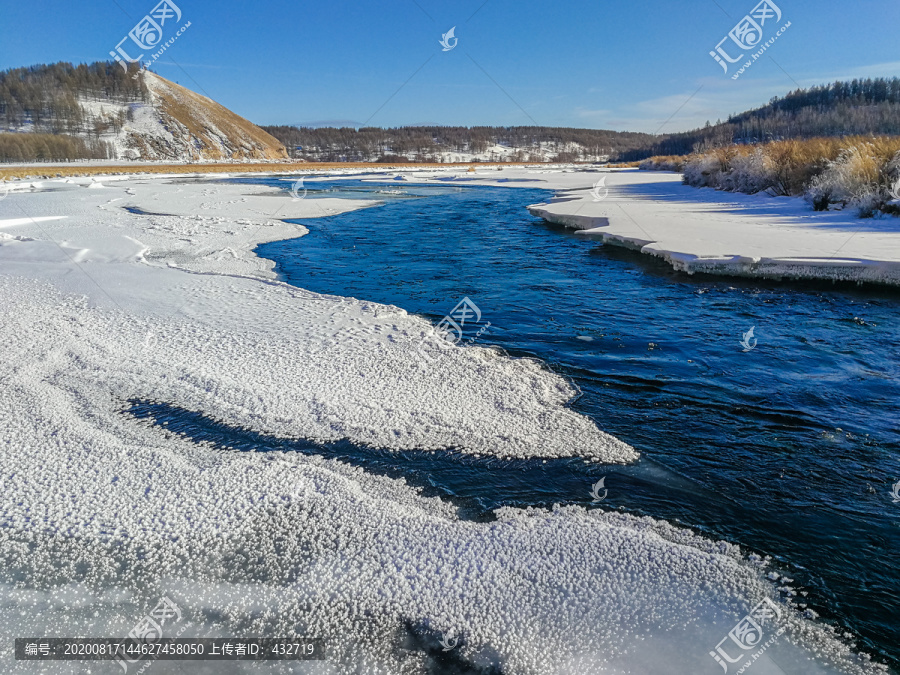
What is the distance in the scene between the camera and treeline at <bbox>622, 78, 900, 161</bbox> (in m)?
59.2

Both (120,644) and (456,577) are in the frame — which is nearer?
(120,644)

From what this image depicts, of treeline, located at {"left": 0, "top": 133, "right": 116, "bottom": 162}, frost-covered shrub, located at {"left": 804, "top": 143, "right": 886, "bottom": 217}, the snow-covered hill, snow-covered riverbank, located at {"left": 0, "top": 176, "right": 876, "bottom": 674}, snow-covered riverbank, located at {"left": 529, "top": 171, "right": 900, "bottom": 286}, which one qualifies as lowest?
snow-covered riverbank, located at {"left": 0, "top": 176, "right": 876, "bottom": 674}

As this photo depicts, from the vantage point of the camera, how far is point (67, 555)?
9.84 feet

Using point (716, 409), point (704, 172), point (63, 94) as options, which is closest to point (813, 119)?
point (704, 172)

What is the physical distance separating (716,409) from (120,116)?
114569mm

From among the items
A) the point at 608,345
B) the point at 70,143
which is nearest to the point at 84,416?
the point at 608,345

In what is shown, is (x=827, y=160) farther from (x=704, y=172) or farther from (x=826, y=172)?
(x=704, y=172)

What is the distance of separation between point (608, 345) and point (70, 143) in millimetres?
85811

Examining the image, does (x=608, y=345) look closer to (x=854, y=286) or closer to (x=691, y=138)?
(x=854, y=286)

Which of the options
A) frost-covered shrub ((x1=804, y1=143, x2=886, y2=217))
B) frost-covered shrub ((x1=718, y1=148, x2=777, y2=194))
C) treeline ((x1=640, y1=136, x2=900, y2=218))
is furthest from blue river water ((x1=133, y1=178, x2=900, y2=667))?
frost-covered shrub ((x1=718, y1=148, x2=777, y2=194))

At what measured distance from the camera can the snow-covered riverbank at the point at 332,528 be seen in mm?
2523

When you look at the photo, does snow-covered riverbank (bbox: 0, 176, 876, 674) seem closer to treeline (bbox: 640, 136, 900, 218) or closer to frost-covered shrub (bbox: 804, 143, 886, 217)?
frost-covered shrub (bbox: 804, 143, 886, 217)

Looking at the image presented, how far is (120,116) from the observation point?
311 ft

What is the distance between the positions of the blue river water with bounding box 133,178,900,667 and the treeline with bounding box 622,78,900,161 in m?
39.2
